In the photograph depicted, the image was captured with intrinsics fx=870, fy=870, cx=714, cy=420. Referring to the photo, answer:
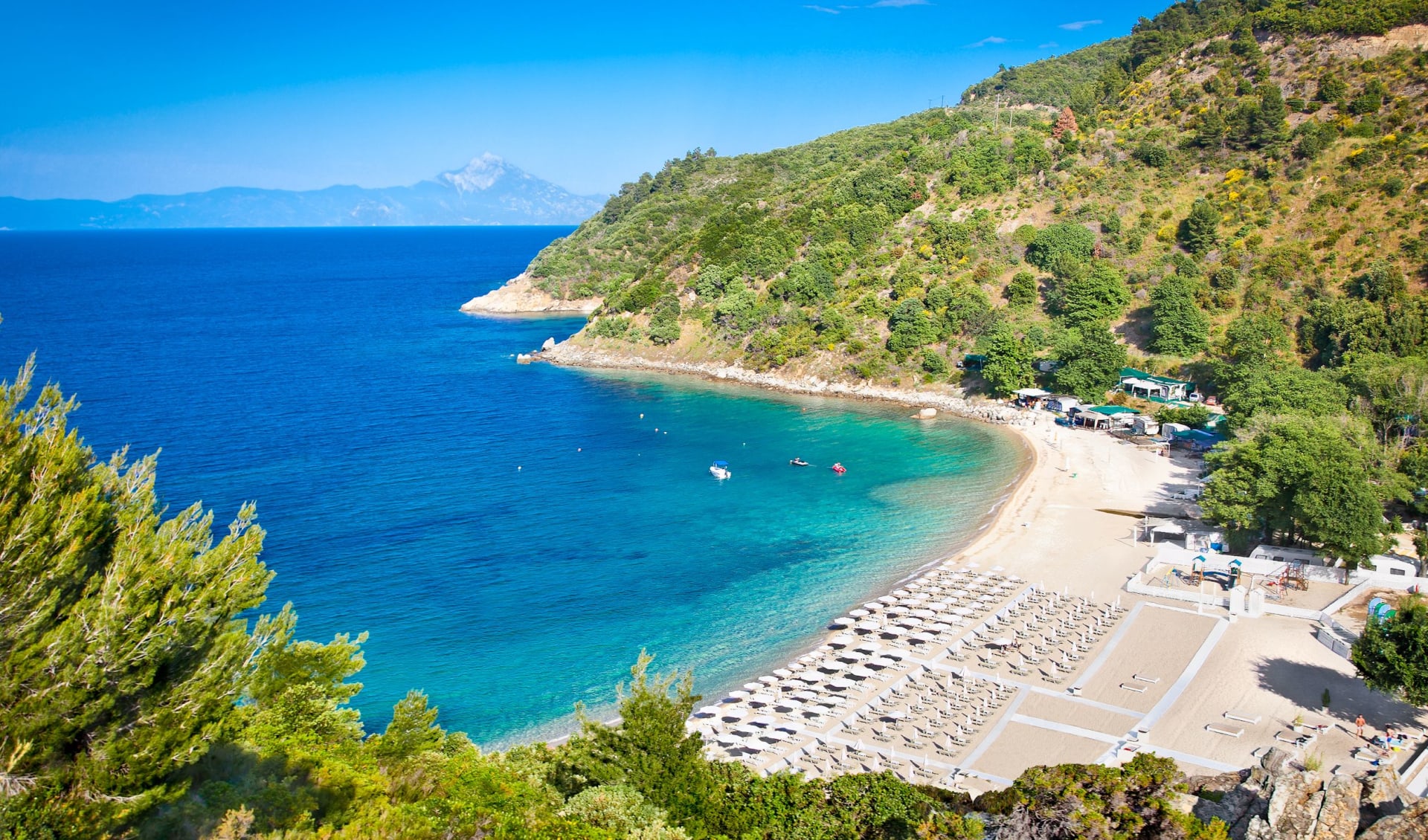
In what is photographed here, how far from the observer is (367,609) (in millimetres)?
34219

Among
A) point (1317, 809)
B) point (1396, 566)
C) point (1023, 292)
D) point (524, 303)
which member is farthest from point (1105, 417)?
point (524, 303)

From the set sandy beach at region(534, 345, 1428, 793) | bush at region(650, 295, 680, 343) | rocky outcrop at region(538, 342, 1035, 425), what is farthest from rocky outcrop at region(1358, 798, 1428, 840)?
bush at region(650, 295, 680, 343)

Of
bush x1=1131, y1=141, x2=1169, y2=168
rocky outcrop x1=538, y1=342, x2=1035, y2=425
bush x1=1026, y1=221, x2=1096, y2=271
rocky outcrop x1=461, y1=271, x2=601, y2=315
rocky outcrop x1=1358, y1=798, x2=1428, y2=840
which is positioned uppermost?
bush x1=1131, y1=141, x2=1169, y2=168

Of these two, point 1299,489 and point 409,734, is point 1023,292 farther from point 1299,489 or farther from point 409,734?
point 409,734

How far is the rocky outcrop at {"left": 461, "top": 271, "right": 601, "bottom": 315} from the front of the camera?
124 meters

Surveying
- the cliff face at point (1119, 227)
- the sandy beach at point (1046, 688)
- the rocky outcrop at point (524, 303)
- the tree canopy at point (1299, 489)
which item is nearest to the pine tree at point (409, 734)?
the sandy beach at point (1046, 688)

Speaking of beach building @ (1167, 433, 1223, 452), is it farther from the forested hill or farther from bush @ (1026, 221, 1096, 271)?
bush @ (1026, 221, 1096, 271)

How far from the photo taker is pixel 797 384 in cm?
7419

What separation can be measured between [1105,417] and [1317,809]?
1812 inches

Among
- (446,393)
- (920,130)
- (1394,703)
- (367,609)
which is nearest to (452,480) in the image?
(367,609)

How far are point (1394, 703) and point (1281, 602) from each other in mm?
6879

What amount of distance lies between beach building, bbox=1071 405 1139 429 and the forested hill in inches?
85.0

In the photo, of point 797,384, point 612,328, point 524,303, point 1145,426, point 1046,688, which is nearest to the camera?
point 1046,688

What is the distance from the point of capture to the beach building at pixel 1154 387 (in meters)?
58.8
